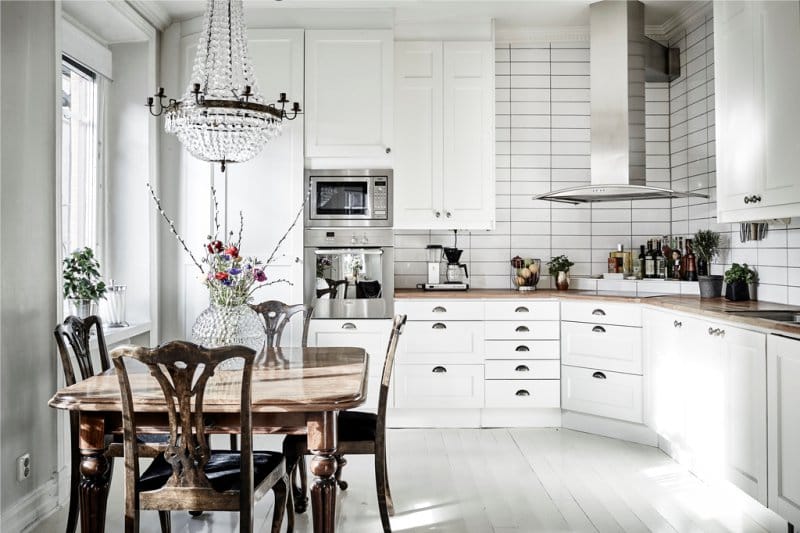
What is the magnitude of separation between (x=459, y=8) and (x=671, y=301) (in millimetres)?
2277

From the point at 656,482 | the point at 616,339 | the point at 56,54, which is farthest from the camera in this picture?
the point at 616,339

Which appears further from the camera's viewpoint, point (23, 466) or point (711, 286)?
point (711, 286)

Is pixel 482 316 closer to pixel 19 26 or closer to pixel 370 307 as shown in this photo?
pixel 370 307

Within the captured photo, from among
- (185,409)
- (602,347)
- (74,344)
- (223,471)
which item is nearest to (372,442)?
(223,471)

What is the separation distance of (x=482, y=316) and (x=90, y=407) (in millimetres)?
2600

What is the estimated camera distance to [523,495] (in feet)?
9.55

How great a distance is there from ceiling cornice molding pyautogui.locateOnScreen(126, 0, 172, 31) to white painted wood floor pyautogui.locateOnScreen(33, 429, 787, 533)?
104 inches

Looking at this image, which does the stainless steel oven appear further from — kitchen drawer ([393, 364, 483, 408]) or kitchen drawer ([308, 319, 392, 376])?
kitchen drawer ([393, 364, 483, 408])

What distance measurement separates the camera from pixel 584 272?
457 cm

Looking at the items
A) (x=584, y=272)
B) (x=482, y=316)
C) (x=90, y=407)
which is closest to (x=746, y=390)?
(x=482, y=316)

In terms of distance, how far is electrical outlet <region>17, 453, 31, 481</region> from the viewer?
2555 millimetres

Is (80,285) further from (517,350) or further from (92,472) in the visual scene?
(517,350)

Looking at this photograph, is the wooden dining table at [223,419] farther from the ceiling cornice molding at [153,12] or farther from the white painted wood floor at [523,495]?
the ceiling cornice molding at [153,12]

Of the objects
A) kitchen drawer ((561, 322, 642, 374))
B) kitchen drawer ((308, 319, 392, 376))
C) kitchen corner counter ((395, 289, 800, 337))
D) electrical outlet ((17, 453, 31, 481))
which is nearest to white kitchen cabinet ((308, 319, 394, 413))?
kitchen drawer ((308, 319, 392, 376))
